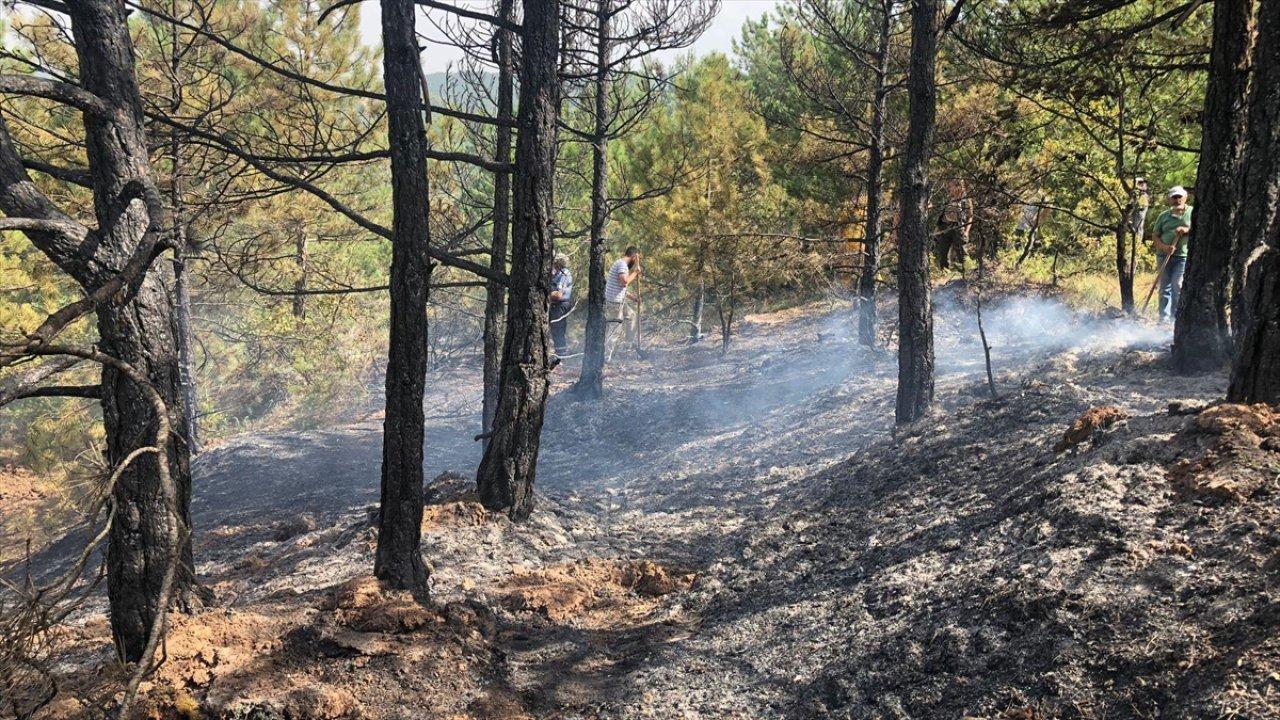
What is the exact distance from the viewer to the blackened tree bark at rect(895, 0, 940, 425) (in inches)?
329

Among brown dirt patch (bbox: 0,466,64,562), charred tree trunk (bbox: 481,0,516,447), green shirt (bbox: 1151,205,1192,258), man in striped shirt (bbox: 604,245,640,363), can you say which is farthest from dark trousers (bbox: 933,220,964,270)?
brown dirt patch (bbox: 0,466,64,562)

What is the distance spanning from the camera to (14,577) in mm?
13859

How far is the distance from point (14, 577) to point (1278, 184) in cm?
1753

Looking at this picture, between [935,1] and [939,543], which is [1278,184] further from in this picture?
[939,543]

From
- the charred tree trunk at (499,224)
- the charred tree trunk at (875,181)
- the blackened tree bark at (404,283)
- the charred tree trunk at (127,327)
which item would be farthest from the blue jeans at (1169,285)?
the charred tree trunk at (127,327)

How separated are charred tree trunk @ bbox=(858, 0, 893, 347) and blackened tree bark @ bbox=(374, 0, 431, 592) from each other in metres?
7.36

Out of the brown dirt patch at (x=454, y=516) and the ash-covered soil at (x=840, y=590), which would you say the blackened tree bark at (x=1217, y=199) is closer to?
the ash-covered soil at (x=840, y=590)

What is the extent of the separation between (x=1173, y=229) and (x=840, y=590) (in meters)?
8.21

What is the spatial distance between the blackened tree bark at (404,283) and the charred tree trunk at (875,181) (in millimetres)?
7362

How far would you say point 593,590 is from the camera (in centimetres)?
654

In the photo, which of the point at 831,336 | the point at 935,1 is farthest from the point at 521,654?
the point at 831,336

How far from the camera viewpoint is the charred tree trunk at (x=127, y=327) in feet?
13.7

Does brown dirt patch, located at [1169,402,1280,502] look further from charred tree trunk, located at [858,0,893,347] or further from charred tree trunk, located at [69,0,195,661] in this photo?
charred tree trunk, located at [858,0,893,347]

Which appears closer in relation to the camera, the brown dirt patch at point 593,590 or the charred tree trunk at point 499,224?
the brown dirt patch at point 593,590
